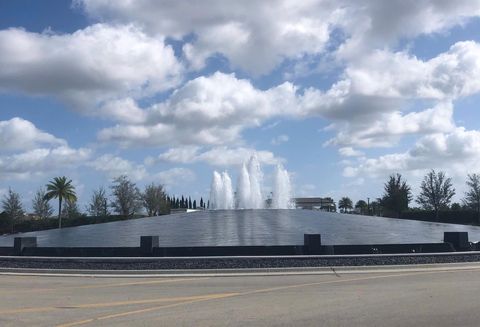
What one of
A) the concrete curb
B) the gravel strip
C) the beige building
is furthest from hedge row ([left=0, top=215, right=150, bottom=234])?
the beige building

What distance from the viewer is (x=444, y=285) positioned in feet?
43.8

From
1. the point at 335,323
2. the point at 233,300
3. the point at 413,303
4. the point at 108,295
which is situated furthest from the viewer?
the point at 108,295

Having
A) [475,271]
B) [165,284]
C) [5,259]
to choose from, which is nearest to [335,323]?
[165,284]

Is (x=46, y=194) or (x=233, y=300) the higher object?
(x=46, y=194)

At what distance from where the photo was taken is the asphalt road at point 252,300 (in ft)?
30.1

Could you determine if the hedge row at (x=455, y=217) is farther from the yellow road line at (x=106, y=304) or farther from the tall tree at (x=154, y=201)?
the yellow road line at (x=106, y=304)

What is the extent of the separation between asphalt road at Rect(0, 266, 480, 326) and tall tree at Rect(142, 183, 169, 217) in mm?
71930

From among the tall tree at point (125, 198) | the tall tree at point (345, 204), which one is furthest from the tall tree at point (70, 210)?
the tall tree at point (345, 204)

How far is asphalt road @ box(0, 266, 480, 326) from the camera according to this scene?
9.19 m

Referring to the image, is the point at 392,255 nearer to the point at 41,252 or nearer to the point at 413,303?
the point at 413,303

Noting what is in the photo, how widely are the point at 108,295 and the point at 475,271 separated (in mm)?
10517

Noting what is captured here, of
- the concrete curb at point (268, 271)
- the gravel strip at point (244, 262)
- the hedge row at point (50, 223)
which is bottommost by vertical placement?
the concrete curb at point (268, 271)

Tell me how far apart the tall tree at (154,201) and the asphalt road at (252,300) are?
236ft

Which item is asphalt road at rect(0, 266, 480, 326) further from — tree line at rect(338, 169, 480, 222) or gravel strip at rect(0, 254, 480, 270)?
tree line at rect(338, 169, 480, 222)
